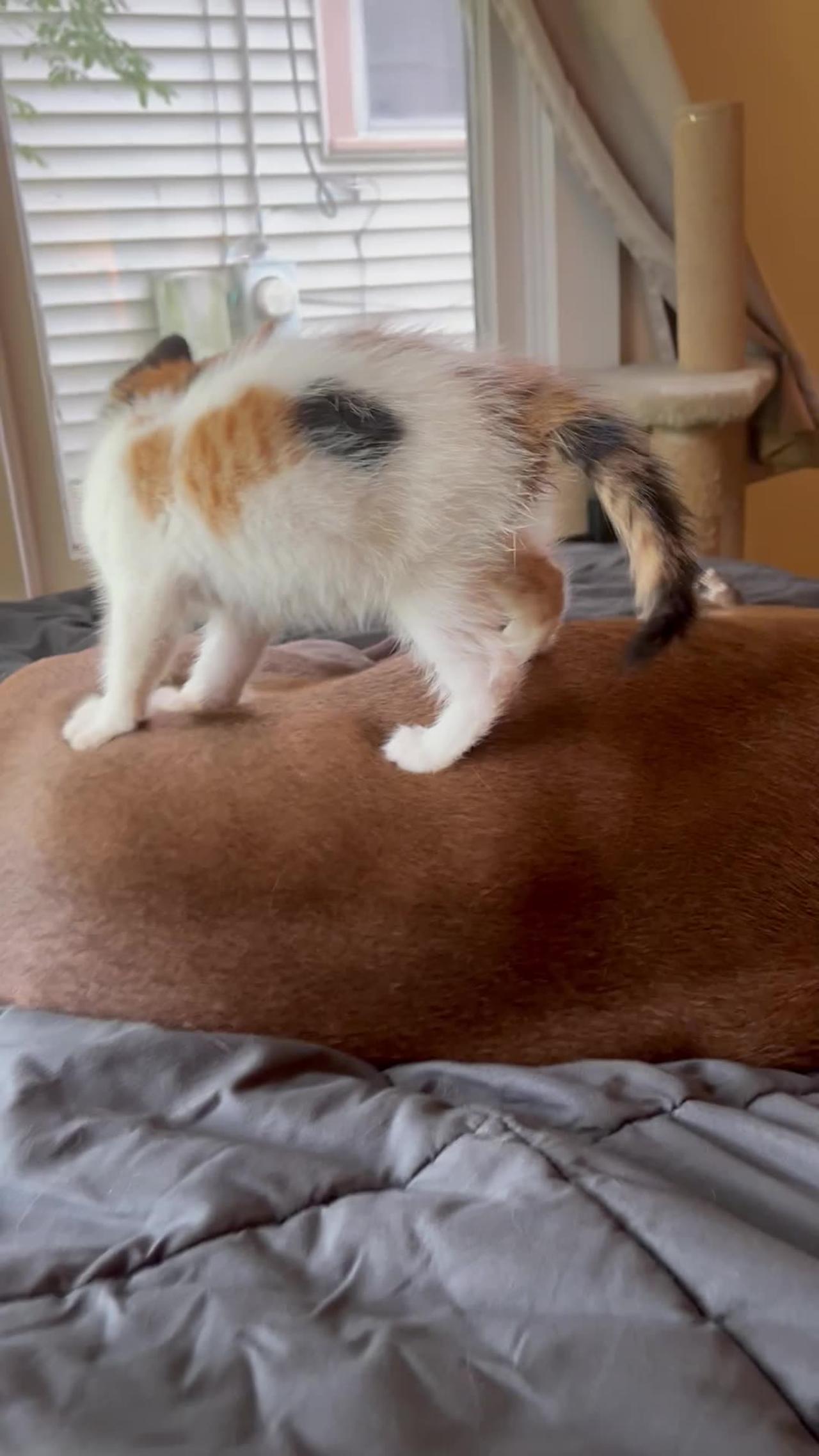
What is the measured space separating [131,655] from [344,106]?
180cm

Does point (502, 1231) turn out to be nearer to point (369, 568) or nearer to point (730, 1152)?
point (730, 1152)

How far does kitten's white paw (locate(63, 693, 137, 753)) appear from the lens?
2.81 feet

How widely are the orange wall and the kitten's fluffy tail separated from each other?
173cm

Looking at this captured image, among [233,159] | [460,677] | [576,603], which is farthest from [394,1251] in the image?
[233,159]

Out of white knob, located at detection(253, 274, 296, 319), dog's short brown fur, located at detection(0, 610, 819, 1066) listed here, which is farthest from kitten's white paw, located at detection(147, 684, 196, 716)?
white knob, located at detection(253, 274, 296, 319)

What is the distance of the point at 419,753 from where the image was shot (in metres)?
0.79

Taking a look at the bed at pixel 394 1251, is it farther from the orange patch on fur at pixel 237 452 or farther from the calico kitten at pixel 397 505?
the orange patch on fur at pixel 237 452

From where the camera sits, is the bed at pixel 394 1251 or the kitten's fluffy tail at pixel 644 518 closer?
the bed at pixel 394 1251

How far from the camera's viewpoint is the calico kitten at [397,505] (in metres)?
0.77

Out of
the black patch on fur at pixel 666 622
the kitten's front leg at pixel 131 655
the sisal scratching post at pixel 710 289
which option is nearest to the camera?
the black patch on fur at pixel 666 622

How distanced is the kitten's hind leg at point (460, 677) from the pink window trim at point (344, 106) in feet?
5.97

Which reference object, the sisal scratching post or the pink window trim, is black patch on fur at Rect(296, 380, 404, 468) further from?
the pink window trim

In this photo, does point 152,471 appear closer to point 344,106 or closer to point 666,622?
point 666,622

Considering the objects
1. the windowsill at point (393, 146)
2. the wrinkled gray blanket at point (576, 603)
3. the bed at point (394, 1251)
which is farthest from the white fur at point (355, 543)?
the windowsill at point (393, 146)
